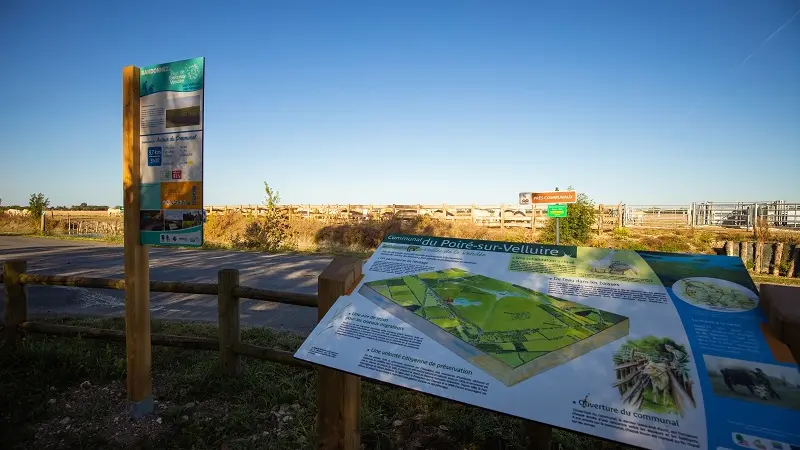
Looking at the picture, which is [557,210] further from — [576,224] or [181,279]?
[181,279]

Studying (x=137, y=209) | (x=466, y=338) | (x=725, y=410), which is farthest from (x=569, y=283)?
(x=137, y=209)

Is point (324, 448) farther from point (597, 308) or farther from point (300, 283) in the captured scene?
point (300, 283)

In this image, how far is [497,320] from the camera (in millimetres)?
2018

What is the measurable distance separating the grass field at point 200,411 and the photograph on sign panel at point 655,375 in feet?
4.99

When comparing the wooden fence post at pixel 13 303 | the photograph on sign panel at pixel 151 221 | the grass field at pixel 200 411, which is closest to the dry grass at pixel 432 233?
the wooden fence post at pixel 13 303

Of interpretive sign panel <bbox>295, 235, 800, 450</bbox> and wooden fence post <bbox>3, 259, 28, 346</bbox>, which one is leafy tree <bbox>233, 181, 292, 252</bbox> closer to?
wooden fence post <bbox>3, 259, 28, 346</bbox>

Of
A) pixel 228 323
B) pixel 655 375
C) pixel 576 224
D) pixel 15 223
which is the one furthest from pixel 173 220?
pixel 15 223

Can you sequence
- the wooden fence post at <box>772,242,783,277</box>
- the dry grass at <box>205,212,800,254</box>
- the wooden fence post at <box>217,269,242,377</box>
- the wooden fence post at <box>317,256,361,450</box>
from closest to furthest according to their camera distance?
1. the wooden fence post at <box>317,256,361,450</box>
2. the wooden fence post at <box>217,269,242,377</box>
3. the wooden fence post at <box>772,242,783,277</box>
4. the dry grass at <box>205,212,800,254</box>

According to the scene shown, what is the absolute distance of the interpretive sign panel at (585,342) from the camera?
148cm

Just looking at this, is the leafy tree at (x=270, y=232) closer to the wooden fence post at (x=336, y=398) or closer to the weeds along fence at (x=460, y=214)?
the weeds along fence at (x=460, y=214)

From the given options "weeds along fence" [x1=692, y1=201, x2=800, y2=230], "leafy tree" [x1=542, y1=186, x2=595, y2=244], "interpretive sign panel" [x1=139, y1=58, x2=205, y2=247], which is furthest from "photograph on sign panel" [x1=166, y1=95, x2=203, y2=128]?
"weeds along fence" [x1=692, y1=201, x2=800, y2=230]

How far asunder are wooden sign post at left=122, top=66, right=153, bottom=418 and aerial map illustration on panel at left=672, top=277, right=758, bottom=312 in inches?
142

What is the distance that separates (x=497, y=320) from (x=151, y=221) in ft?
9.28

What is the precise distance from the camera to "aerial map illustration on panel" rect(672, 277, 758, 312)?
1801mm
